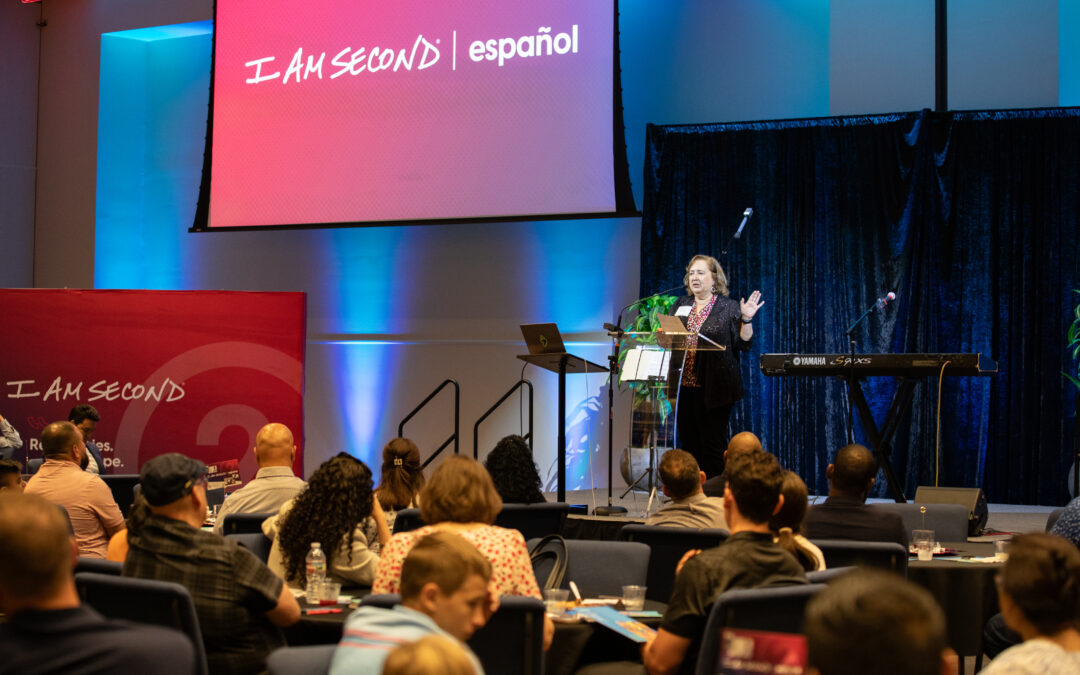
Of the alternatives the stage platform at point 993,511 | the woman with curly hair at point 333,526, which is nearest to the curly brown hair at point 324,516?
the woman with curly hair at point 333,526

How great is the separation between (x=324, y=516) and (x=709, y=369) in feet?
13.1

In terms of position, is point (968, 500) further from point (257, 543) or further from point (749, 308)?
point (257, 543)

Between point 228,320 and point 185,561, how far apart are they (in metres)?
6.34

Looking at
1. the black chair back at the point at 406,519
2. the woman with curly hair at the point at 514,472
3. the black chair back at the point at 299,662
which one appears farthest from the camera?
the woman with curly hair at the point at 514,472

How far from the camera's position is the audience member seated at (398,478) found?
464 centimetres

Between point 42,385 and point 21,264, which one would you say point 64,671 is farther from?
point 21,264

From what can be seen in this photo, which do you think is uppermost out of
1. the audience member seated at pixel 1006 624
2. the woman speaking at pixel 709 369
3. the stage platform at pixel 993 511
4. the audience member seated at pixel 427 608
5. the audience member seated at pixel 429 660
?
the woman speaking at pixel 709 369

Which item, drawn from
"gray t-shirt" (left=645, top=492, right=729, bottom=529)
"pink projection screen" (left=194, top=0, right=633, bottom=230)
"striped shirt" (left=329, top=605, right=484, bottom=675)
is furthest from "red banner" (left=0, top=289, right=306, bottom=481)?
"striped shirt" (left=329, top=605, right=484, bottom=675)

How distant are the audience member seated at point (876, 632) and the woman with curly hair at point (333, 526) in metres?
2.24

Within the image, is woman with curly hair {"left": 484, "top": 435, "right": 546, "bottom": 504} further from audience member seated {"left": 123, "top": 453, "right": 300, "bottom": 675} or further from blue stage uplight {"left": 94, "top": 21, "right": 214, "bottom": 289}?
blue stage uplight {"left": 94, "top": 21, "right": 214, "bottom": 289}

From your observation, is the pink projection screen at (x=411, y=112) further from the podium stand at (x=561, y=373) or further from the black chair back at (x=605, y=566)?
the black chair back at (x=605, y=566)

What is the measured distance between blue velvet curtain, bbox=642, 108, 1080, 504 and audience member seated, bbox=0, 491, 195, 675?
7145mm

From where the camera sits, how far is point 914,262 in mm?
8188

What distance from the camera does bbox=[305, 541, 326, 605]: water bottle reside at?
3.20m
